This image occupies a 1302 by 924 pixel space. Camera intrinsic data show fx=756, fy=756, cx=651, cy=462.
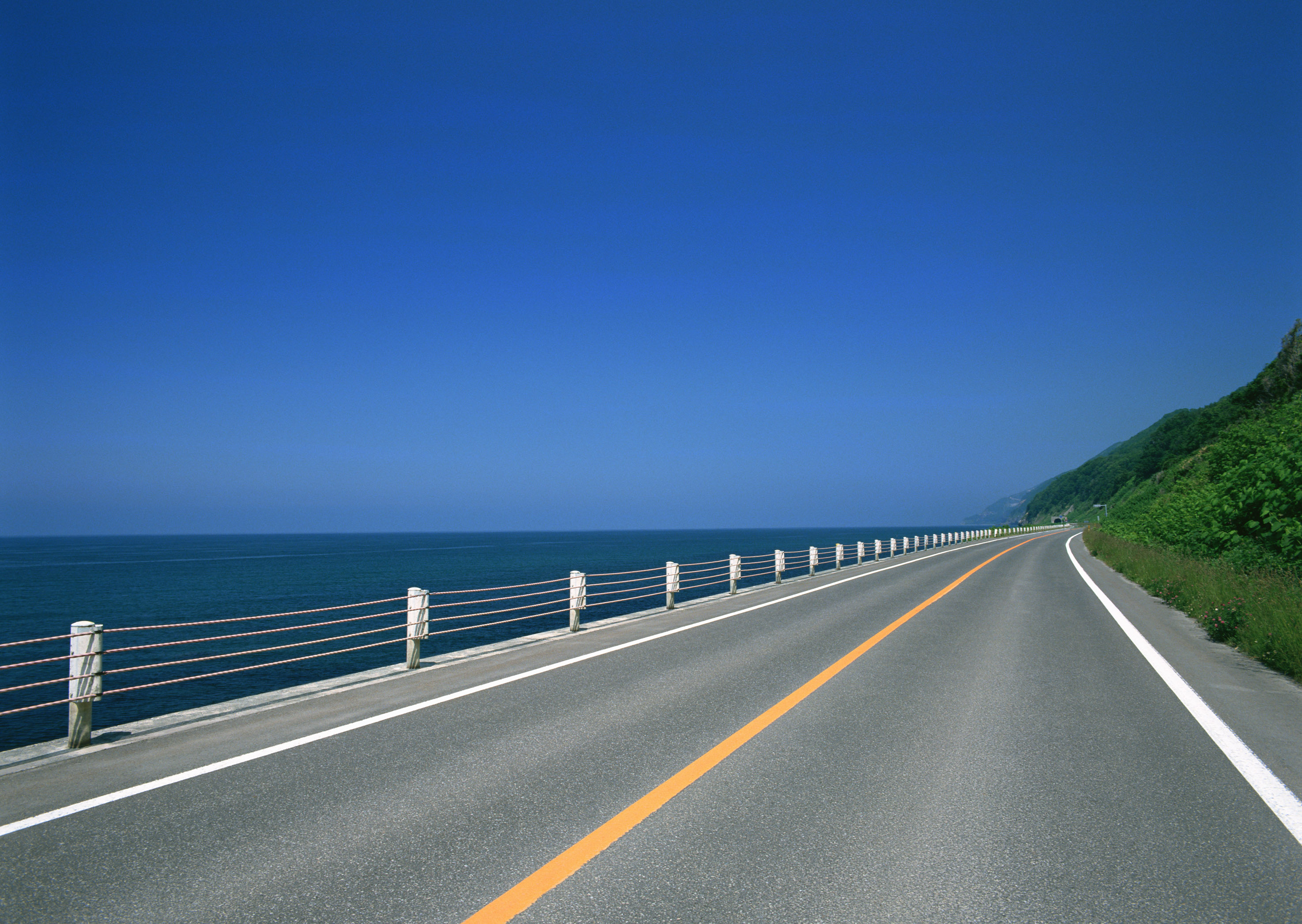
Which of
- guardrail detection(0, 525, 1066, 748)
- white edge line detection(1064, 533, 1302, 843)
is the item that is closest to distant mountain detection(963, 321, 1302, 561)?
white edge line detection(1064, 533, 1302, 843)

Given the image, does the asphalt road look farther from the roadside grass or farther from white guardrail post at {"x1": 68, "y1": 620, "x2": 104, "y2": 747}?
the roadside grass

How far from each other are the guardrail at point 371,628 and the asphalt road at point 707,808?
0.77 m

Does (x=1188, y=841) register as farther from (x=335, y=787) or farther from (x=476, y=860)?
(x=335, y=787)

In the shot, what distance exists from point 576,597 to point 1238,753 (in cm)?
923

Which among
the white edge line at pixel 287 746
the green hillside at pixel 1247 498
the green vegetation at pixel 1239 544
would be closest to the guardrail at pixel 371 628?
the white edge line at pixel 287 746

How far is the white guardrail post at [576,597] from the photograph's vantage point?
1279 centimetres

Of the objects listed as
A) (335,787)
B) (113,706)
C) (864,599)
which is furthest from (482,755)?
(113,706)

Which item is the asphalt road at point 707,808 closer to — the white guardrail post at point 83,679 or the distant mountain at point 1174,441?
the white guardrail post at point 83,679

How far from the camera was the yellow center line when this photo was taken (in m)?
3.34

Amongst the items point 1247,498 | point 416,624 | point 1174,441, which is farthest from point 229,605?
point 1174,441

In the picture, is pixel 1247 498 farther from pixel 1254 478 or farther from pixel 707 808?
pixel 707 808

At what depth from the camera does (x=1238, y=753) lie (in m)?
5.62

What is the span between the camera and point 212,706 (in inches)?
289

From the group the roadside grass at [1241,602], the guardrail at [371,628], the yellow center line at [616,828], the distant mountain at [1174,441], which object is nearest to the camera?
the yellow center line at [616,828]
